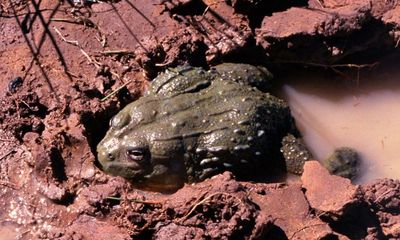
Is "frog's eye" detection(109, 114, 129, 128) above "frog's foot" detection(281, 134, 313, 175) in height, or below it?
above

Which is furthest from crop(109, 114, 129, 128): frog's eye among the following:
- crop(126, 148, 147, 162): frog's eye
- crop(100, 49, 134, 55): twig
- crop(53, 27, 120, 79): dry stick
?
crop(100, 49, 134, 55): twig

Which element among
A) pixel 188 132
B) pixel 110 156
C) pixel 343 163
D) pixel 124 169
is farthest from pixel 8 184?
pixel 343 163

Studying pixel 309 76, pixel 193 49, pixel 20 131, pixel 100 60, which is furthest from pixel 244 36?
pixel 20 131

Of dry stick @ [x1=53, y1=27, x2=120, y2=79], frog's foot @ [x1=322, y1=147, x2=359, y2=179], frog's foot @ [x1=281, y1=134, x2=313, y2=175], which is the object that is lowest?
frog's foot @ [x1=322, y1=147, x2=359, y2=179]

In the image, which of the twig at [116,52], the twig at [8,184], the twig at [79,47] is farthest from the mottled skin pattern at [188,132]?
the twig at [8,184]

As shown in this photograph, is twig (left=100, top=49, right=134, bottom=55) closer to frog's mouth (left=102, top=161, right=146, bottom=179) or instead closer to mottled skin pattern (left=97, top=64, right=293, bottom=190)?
mottled skin pattern (left=97, top=64, right=293, bottom=190)

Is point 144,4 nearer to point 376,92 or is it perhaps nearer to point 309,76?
point 309,76

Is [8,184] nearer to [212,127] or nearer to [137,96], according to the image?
[137,96]
